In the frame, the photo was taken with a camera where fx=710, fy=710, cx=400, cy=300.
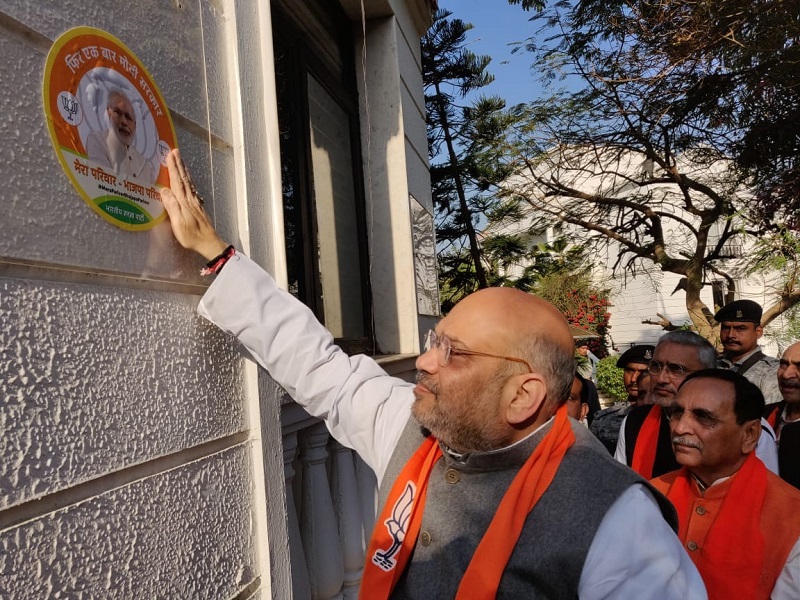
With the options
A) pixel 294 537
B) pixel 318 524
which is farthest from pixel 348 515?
pixel 294 537

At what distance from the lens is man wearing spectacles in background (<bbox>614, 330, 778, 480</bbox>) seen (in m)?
3.11

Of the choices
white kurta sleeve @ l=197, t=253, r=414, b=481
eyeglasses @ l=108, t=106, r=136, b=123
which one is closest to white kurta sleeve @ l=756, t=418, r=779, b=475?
white kurta sleeve @ l=197, t=253, r=414, b=481

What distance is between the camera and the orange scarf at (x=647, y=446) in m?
3.11

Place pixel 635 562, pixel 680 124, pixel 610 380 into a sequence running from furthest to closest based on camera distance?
pixel 610 380, pixel 680 124, pixel 635 562

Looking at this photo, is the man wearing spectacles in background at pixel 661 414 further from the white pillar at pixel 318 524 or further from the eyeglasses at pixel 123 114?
the eyeglasses at pixel 123 114

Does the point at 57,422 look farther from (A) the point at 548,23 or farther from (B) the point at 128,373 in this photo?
(A) the point at 548,23

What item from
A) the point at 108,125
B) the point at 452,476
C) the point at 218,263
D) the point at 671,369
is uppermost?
the point at 108,125

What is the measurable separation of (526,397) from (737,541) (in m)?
1.22

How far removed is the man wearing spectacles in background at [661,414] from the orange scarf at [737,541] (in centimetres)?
54

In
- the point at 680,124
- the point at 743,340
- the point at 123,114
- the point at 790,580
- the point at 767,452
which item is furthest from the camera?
the point at 680,124

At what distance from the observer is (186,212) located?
170cm

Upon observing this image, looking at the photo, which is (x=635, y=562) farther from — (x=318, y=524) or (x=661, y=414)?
(x=661, y=414)

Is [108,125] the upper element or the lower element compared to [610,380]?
upper

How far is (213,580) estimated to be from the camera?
1691mm
